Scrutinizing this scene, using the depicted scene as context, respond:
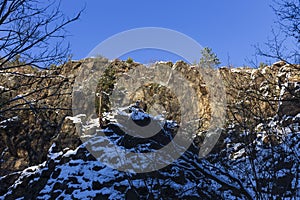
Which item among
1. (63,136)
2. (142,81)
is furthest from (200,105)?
(63,136)

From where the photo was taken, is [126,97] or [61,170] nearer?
[61,170]

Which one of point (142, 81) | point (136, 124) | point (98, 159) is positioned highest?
point (142, 81)

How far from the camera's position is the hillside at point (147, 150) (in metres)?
3.58

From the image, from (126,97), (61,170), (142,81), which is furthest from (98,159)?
(142,81)

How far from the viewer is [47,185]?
266 inches

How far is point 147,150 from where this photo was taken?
19.5 ft

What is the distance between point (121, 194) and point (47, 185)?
5.44 ft

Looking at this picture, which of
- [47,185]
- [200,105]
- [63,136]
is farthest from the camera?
[200,105]

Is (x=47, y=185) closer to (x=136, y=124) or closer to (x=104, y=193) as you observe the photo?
(x=104, y=193)

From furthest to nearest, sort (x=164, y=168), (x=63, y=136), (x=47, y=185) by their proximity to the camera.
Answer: (x=63, y=136) → (x=47, y=185) → (x=164, y=168)

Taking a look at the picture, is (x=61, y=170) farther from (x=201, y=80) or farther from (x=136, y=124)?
(x=201, y=80)

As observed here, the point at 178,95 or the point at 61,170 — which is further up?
the point at 178,95

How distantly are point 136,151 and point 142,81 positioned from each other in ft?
45.5

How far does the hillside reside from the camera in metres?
3.58
